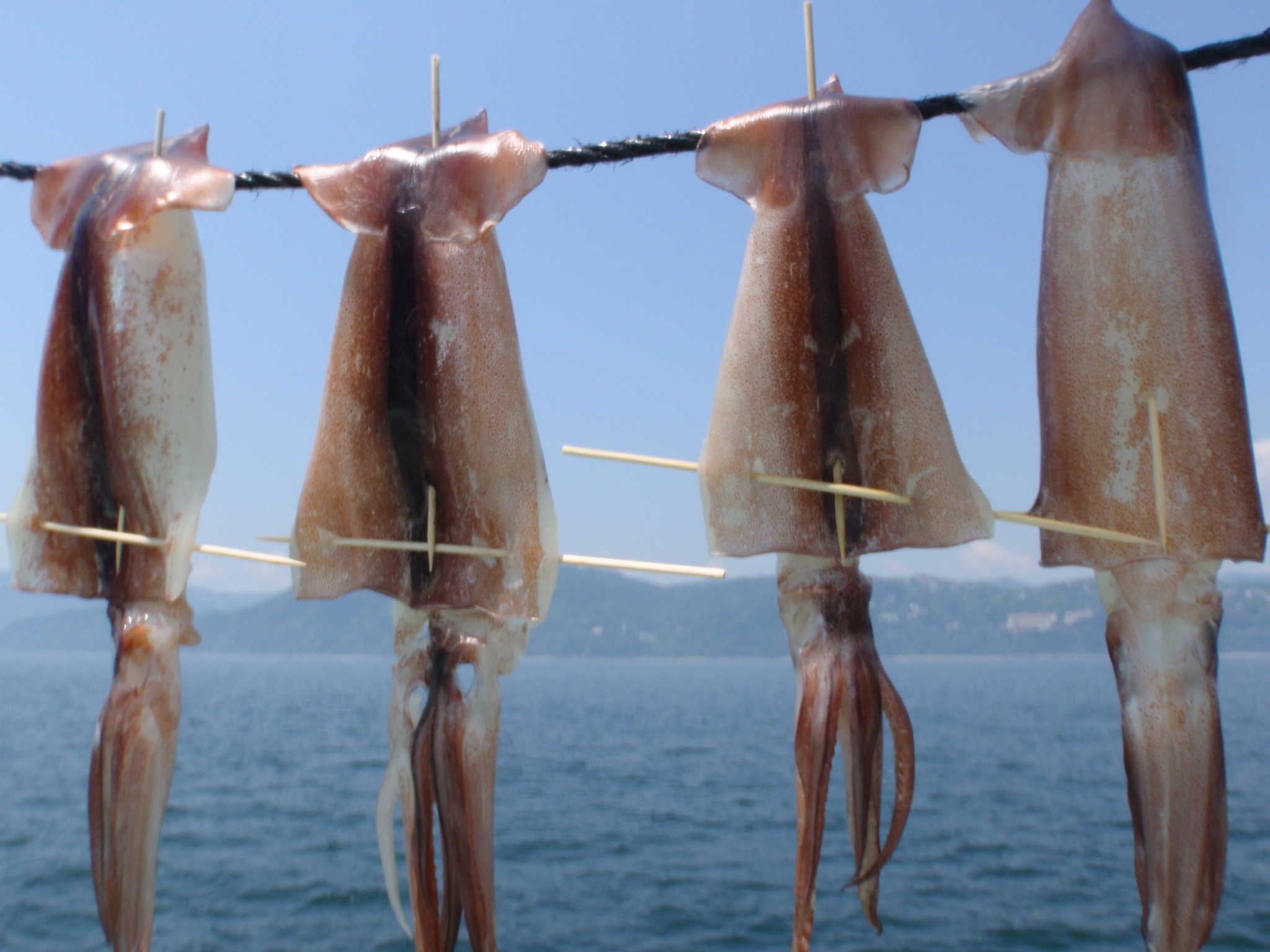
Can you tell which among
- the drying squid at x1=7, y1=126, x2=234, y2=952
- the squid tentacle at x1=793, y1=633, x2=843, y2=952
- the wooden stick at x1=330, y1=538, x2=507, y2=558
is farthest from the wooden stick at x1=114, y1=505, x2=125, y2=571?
the squid tentacle at x1=793, y1=633, x2=843, y2=952

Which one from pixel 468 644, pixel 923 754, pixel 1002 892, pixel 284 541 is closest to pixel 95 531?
pixel 284 541

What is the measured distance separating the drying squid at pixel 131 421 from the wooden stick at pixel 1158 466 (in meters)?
2.89

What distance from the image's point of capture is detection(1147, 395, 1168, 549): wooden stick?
225cm

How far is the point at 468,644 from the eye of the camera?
2.79 metres

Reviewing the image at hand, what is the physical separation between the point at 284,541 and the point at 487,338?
3.09 feet

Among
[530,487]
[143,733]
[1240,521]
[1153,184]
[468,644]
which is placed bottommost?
[143,733]

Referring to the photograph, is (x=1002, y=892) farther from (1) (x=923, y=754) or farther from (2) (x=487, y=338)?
(1) (x=923, y=754)

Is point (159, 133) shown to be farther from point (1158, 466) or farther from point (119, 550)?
point (1158, 466)

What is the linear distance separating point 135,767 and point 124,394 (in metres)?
1.25

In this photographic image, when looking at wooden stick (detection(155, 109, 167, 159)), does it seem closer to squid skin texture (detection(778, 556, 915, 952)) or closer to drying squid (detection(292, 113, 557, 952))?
drying squid (detection(292, 113, 557, 952))

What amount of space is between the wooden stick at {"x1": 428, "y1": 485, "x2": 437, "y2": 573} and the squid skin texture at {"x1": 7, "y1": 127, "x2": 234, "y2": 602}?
32.6 inches

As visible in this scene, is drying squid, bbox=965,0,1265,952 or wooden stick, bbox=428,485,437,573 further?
wooden stick, bbox=428,485,437,573

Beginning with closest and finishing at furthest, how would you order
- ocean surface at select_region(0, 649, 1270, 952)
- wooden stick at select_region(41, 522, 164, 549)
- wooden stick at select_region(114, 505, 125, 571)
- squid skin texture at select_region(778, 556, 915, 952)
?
squid skin texture at select_region(778, 556, 915, 952) < wooden stick at select_region(41, 522, 164, 549) < wooden stick at select_region(114, 505, 125, 571) < ocean surface at select_region(0, 649, 1270, 952)

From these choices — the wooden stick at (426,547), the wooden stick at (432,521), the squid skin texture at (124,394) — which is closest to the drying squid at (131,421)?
the squid skin texture at (124,394)
